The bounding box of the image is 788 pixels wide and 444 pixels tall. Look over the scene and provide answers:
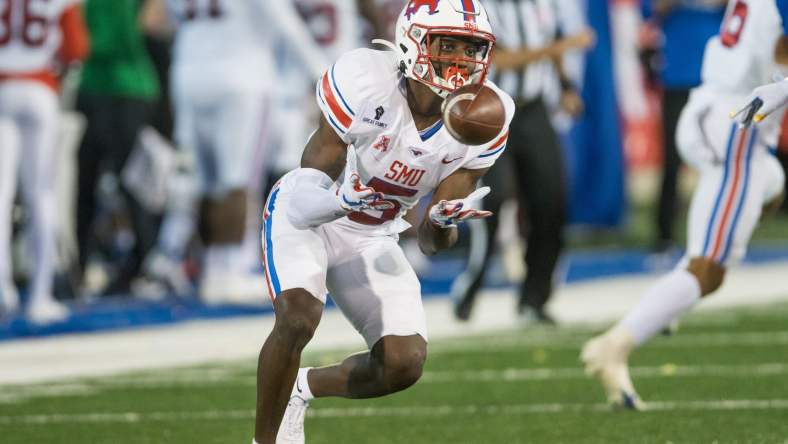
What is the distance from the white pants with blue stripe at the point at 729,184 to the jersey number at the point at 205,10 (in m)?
3.91

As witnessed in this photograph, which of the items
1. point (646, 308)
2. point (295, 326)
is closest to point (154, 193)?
point (646, 308)

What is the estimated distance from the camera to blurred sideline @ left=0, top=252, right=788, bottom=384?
6.95m

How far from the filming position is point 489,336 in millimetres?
7715

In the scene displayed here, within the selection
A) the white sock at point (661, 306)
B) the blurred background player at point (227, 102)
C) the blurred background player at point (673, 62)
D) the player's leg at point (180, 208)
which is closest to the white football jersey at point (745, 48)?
the white sock at point (661, 306)

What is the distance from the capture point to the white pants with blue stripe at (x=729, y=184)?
5559 millimetres

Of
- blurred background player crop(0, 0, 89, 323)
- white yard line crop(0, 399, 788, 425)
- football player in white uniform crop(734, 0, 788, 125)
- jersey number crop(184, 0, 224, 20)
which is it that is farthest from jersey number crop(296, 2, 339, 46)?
football player in white uniform crop(734, 0, 788, 125)

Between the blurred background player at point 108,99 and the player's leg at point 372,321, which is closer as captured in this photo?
the player's leg at point 372,321

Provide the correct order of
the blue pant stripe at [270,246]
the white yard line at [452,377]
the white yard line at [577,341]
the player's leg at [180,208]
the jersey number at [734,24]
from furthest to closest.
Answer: the player's leg at [180,208] → the white yard line at [577,341] → the white yard line at [452,377] → the jersey number at [734,24] → the blue pant stripe at [270,246]

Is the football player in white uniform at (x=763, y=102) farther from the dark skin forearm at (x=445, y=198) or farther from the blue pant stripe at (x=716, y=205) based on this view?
the dark skin forearm at (x=445, y=198)

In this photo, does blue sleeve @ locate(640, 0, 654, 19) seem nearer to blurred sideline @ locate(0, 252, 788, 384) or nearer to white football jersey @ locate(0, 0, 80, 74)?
blurred sideline @ locate(0, 252, 788, 384)

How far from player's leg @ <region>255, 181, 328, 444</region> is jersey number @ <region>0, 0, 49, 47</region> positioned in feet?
13.0

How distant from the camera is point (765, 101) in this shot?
16.5 ft

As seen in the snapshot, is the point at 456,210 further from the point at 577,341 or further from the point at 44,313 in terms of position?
the point at 44,313

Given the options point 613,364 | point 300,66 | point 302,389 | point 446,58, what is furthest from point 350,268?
point 300,66
